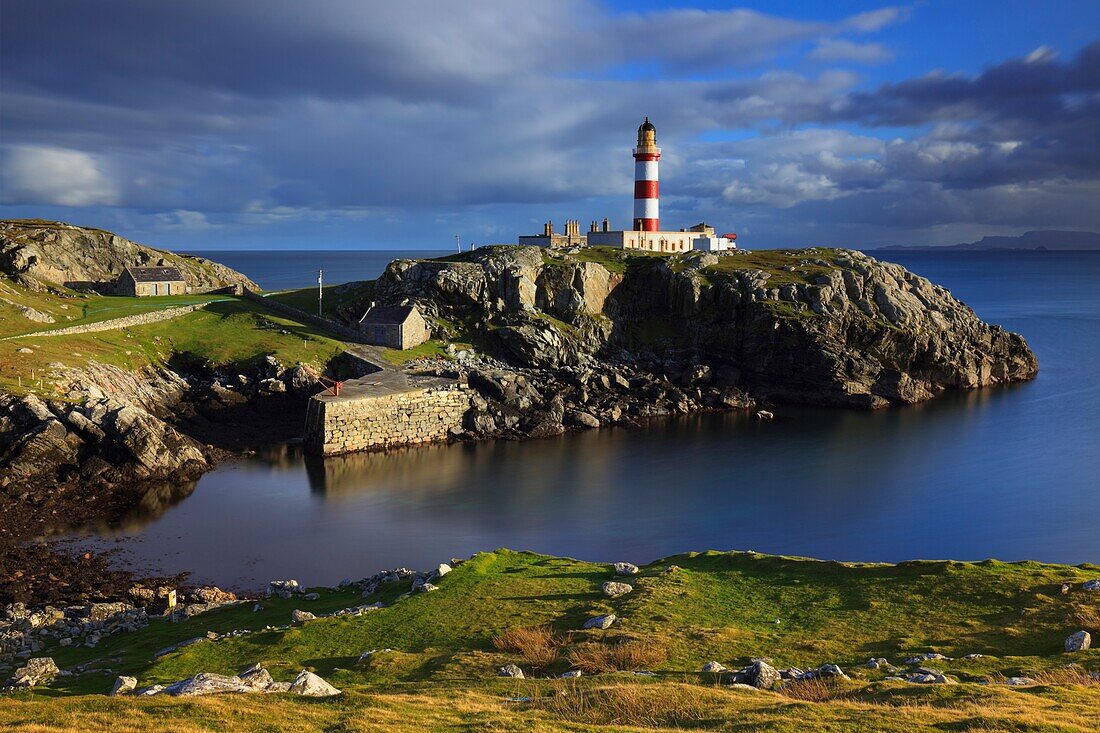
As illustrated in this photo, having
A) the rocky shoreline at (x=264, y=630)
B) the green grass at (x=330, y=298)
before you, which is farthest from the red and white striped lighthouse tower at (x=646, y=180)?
the rocky shoreline at (x=264, y=630)

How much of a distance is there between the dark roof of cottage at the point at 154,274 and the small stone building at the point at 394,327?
31.9 metres

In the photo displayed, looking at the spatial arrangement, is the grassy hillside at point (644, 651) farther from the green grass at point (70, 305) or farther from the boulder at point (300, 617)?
the green grass at point (70, 305)

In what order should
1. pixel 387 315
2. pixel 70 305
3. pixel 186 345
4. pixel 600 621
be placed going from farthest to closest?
pixel 70 305, pixel 387 315, pixel 186 345, pixel 600 621

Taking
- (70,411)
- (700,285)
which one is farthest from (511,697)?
(700,285)

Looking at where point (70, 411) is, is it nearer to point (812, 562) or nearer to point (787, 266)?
point (812, 562)

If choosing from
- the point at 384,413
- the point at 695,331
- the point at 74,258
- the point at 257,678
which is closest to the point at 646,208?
the point at 695,331

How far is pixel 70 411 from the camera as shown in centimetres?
5672

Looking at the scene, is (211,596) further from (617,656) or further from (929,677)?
(929,677)

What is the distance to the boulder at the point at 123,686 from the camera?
21578mm

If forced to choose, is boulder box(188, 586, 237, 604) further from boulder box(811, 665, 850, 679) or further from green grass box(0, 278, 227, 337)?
green grass box(0, 278, 227, 337)

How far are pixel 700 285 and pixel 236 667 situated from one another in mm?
78738

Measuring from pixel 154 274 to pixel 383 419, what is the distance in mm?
50785

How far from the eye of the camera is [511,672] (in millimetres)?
22828

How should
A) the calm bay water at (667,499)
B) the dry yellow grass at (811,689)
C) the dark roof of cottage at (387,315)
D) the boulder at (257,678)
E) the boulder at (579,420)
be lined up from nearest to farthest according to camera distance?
the dry yellow grass at (811,689) < the boulder at (257,678) < the calm bay water at (667,499) < the boulder at (579,420) < the dark roof of cottage at (387,315)
